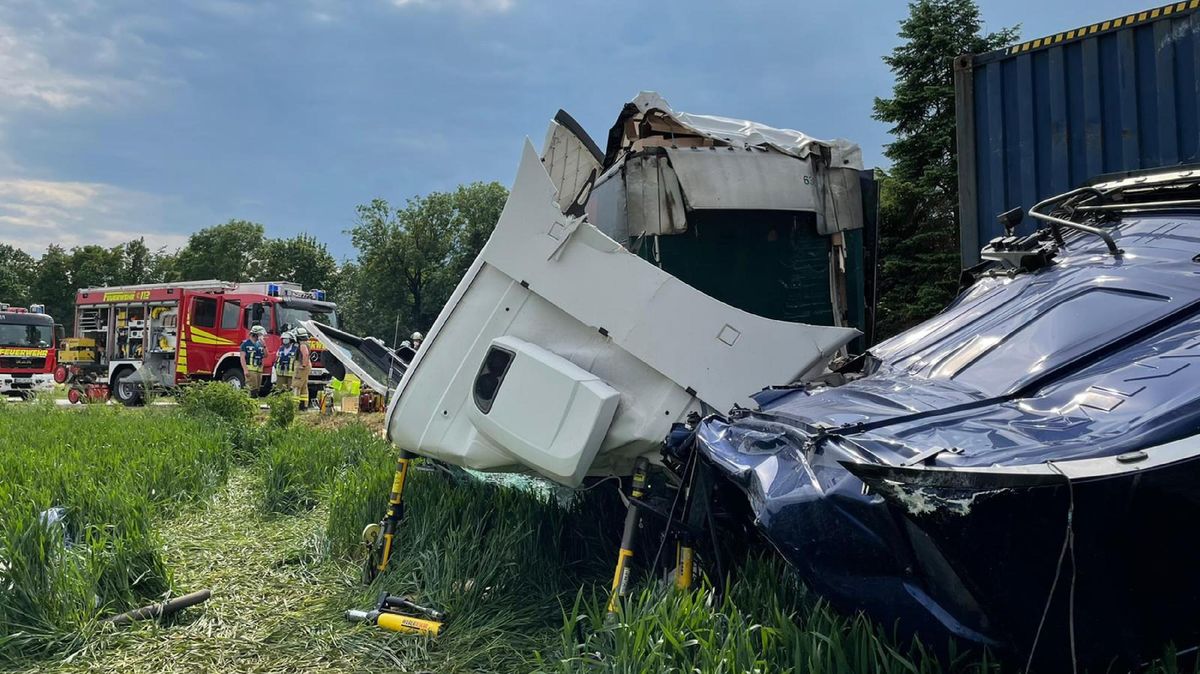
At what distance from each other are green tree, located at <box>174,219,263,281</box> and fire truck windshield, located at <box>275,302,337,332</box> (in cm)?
3211

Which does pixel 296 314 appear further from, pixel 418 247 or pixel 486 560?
pixel 418 247

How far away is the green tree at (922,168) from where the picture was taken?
48.2 ft

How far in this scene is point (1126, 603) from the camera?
141 cm

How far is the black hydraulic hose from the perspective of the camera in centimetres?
333

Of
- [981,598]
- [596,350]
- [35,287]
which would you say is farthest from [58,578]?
[35,287]

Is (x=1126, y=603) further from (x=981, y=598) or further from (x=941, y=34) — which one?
(x=941, y=34)

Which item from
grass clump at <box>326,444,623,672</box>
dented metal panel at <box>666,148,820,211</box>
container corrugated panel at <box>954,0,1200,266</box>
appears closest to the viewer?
grass clump at <box>326,444,623,672</box>

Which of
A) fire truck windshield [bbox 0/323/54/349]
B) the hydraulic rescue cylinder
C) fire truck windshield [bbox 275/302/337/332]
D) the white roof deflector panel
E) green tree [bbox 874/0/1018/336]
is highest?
green tree [bbox 874/0/1018/336]

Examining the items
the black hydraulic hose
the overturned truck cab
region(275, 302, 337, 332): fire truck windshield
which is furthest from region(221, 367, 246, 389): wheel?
the overturned truck cab

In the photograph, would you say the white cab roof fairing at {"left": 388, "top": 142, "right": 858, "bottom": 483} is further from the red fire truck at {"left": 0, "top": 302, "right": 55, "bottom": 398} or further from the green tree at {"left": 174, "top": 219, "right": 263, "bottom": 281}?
the green tree at {"left": 174, "top": 219, "right": 263, "bottom": 281}

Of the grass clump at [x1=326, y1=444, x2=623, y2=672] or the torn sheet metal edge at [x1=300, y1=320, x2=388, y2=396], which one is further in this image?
the torn sheet metal edge at [x1=300, y1=320, x2=388, y2=396]

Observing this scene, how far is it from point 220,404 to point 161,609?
19.5 feet

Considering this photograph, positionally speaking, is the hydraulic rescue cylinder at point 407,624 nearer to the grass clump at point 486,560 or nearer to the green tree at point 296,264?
the grass clump at point 486,560

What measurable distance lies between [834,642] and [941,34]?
55.7 feet
